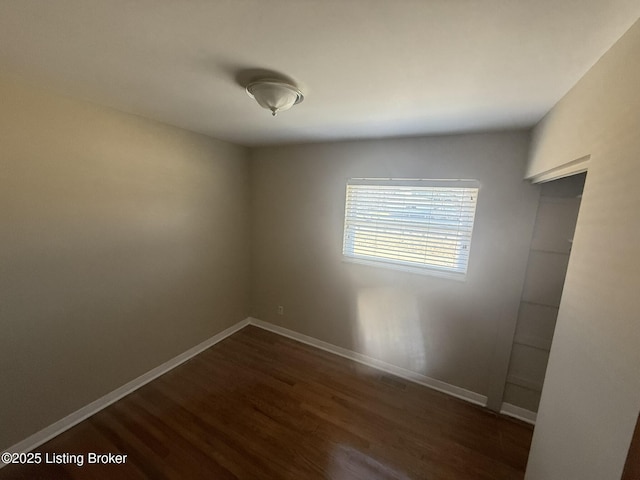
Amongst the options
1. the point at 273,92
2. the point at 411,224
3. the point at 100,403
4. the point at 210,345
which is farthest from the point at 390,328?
the point at 100,403

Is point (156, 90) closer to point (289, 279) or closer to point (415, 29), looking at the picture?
point (415, 29)

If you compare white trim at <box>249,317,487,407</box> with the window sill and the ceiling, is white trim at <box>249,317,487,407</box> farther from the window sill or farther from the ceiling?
the ceiling

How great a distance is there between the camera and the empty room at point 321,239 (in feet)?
2.64

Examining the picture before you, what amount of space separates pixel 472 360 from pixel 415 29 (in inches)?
96.2

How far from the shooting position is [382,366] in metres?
2.59

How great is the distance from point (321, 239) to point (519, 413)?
231 centimetres

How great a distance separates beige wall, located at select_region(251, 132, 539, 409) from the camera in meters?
1.96

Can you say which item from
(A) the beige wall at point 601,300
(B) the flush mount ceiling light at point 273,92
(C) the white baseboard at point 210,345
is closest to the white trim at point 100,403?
(C) the white baseboard at point 210,345

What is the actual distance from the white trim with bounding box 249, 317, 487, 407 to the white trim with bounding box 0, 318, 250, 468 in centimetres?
74

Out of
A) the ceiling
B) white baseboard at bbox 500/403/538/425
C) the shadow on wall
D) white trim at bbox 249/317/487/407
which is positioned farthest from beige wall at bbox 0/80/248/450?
white baseboard at bbox 500/403/538/425

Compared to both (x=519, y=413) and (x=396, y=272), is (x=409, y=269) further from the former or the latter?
(x=519, y=413)

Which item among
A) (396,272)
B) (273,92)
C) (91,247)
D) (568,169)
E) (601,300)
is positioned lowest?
(396,272)

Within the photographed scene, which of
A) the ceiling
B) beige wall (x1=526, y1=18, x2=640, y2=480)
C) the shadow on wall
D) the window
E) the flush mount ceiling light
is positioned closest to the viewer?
beige wall (x1=526, y1=18, x2=640, y2=480)

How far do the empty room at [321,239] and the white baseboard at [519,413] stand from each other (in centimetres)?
2
